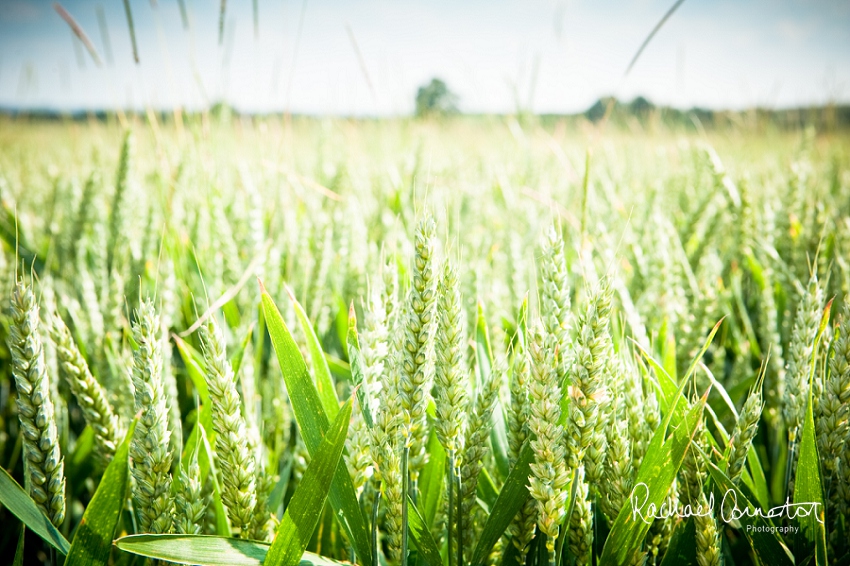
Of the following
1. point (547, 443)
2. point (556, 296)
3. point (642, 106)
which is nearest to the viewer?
point (547, 443)

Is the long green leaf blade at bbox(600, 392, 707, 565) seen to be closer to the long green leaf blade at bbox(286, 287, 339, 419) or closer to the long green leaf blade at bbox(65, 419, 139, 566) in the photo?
the long green leaf blade at bbox(286, 287, 339, 419)

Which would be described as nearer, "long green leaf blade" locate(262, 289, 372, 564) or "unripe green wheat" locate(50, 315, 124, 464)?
"long green leaf blade" locate(262, 289, 372, 564)

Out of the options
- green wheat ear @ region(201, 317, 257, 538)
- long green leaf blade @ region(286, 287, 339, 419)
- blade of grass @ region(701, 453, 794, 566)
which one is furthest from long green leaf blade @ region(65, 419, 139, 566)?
blade of grass @ region(701, 453, 794, 566)

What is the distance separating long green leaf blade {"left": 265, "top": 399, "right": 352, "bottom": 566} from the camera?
1.59ft

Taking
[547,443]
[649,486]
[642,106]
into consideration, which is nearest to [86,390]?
[547,443]

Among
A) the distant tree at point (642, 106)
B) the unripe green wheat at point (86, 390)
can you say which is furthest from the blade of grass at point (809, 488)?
the distant tree at point (642, 106)

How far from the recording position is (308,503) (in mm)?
496

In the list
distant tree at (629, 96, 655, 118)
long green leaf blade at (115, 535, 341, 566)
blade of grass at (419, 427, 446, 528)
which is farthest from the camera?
distant tree at (629, 96, 655, 118)

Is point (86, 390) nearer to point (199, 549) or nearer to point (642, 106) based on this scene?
point (199, 549)

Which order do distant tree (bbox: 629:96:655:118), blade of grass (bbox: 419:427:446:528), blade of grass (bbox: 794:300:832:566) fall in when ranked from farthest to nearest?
distant tree (bbox: 629:96:655:118), blade of grass (bbox: 419:427:446:528), blade of grass (bbox: 794:300:832:566)

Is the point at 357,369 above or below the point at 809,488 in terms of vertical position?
above

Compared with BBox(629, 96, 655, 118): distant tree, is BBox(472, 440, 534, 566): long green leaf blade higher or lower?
lower

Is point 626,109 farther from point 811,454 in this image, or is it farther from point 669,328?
point 811,454

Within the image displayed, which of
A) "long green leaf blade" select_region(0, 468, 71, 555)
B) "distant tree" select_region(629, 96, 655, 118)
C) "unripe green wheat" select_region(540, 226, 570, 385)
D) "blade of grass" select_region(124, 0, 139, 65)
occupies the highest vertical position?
"distant tree" select_region(629, 96, 655, 118)
